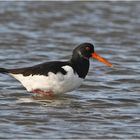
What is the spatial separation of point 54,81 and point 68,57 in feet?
13.5

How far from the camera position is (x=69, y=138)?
312 inches

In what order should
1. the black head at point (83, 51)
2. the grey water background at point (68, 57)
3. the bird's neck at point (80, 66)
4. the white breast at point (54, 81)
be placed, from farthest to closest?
the black head at point (83, 51), the bird's neck at point (80, 66), the white breast at point (54, 81), the grey water background at point (68, 57)

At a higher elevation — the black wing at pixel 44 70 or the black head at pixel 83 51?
the black head at pixel 83 51

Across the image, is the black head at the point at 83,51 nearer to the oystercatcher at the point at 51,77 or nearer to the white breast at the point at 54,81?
Result: the oystercatcher at the point at 51,77

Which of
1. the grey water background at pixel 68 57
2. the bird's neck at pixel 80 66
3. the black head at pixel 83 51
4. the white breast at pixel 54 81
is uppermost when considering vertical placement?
the black head at pixel 83 51

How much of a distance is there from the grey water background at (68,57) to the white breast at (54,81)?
0.77ft

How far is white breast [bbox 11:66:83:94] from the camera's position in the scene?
9.87 metres

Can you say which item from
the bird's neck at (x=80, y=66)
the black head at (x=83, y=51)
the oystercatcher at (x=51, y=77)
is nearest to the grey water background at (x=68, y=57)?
the oystercatcher at (x=51, y=77)

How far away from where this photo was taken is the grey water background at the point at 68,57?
8492mm

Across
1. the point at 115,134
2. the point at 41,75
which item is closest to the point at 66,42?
the point at 41,75

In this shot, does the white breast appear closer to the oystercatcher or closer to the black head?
the oystercatcher

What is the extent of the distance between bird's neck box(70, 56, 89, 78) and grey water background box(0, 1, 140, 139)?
1.44 ft

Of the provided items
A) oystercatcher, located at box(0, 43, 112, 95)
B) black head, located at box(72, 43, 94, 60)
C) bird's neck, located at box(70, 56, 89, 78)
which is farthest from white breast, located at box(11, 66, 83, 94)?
black head, located at box(72, 43, 94, 60)

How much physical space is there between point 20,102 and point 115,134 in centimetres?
226
